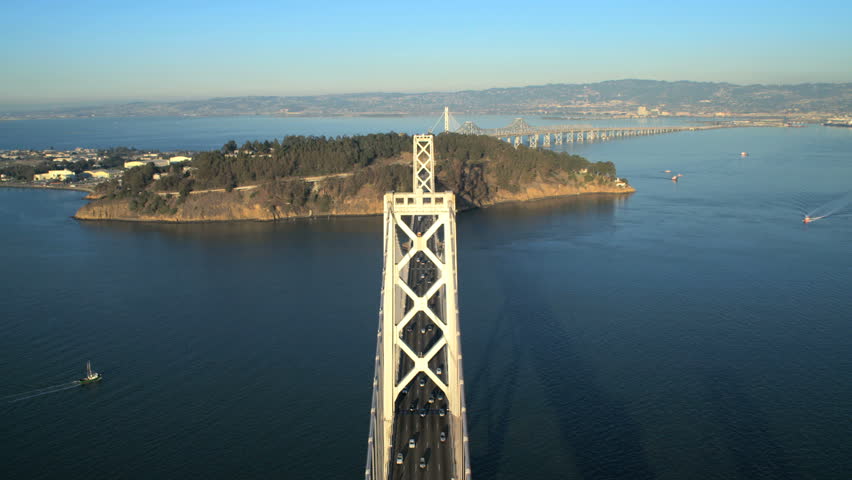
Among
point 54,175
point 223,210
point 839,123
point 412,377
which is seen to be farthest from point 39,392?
point 839,123

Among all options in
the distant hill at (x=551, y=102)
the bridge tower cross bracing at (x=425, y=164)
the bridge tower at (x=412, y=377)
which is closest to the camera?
the bridge tower at (x=412, y=377)

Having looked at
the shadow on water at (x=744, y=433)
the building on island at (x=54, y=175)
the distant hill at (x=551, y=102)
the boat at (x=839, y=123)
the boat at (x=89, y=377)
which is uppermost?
the distant hill at (x=551, y=102)

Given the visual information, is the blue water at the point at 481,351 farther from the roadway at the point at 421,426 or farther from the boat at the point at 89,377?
the roadway at the point at 421,426

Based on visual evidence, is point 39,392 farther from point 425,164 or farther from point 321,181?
Result: point 321,181

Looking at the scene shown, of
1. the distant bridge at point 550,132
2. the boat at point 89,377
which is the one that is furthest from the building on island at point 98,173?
the boat at point 89,377

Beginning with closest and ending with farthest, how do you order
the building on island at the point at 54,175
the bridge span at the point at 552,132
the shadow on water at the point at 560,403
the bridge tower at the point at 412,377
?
1. the bridge tower at the point at 412,377
2. the shadow on water at the point at 560,403
3. the building on island at the point at 54,175
4. the bridge span at the point at 552,132

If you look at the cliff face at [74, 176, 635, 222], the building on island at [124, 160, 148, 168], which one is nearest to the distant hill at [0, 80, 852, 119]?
the building on island at [124, 160, 148, 168]
